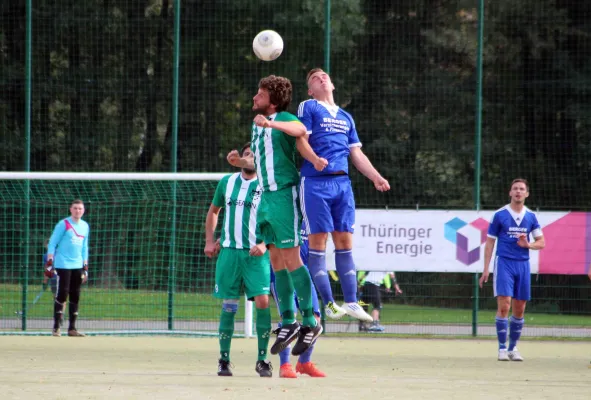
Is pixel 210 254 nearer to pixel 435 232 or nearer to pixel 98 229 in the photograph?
pixel 435 232

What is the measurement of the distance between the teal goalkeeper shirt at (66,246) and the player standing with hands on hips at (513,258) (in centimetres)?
612

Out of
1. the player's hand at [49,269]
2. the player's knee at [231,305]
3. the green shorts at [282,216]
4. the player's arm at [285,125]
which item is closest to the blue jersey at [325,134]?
the green shorts at [282,216]

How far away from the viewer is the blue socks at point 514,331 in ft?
43.3

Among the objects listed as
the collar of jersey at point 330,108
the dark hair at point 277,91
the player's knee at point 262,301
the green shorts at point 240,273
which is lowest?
the player's knee at point 262,301

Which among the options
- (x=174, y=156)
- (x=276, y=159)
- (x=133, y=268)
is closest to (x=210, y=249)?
(x=276, y=159)

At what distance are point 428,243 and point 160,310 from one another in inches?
173

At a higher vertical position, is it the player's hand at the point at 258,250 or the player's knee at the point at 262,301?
the player's hand at the point at 258,250

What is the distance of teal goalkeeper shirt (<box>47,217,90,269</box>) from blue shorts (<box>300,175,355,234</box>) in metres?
7.72

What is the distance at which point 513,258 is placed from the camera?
13.2 m

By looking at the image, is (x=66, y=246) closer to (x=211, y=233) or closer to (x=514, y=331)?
(x=211, y=233)

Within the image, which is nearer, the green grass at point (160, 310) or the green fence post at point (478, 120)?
the green grass at point (160, 310)

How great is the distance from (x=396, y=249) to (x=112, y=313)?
4743mm

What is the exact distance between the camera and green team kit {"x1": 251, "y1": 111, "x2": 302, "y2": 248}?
8539 mm

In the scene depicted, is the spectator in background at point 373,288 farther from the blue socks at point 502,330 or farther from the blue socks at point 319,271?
the blue socks at point 319,271
